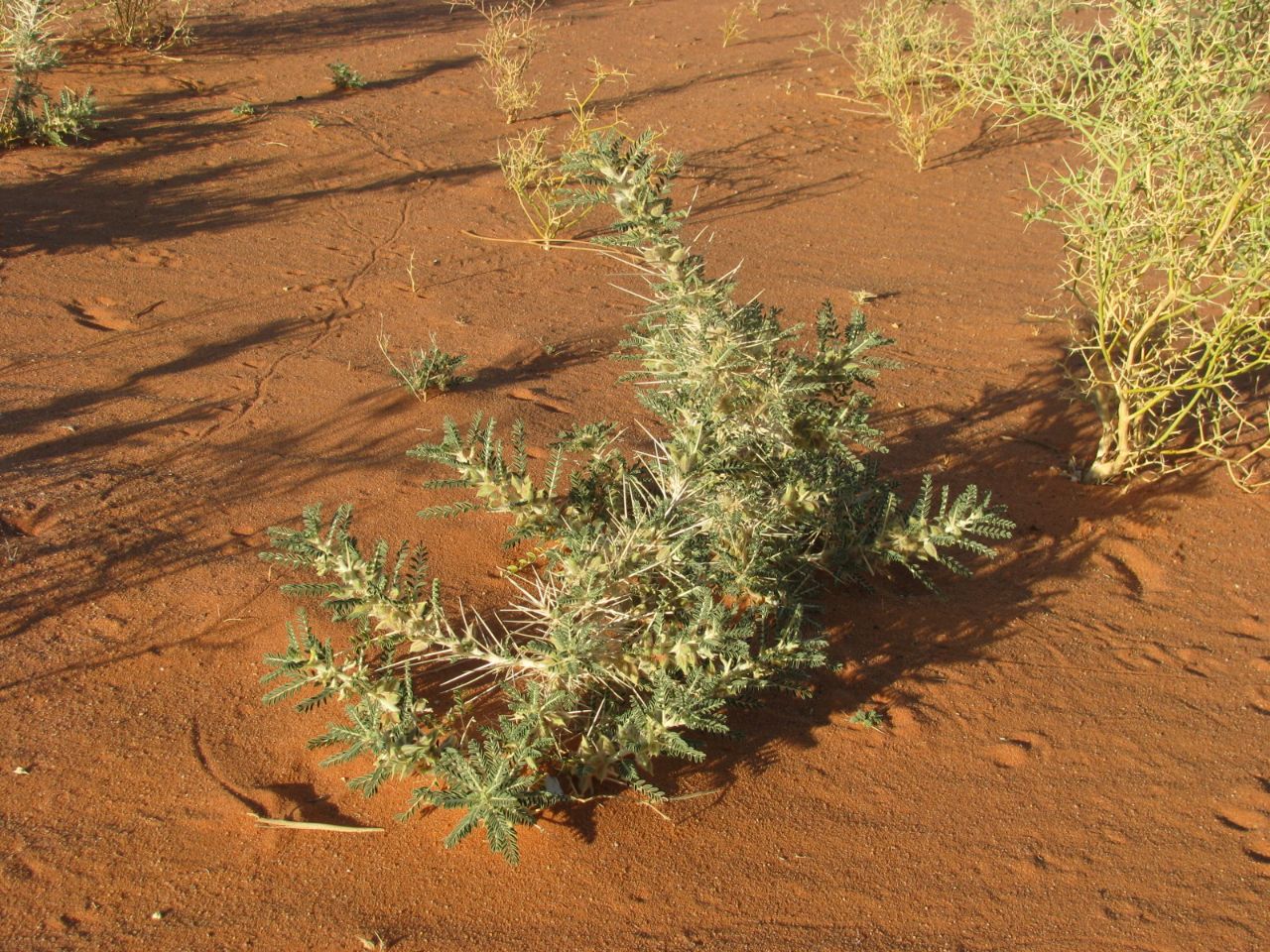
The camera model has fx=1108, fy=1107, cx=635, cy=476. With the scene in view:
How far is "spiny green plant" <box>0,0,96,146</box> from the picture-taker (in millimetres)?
7035

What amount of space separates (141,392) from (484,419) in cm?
135

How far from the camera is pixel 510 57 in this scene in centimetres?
1043

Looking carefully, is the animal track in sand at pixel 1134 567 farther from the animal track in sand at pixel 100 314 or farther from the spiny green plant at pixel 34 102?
the spiny green plant at pixel 34 102

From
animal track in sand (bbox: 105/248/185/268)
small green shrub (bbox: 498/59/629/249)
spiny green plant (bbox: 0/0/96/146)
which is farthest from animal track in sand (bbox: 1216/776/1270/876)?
spiny green plant (bbox: 0/0/96/146)

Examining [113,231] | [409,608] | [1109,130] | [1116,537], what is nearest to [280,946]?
[409,608]

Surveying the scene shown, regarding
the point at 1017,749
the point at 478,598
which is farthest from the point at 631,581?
the point at 1017,749

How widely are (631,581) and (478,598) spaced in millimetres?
814

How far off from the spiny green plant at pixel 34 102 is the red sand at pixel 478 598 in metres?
0.25

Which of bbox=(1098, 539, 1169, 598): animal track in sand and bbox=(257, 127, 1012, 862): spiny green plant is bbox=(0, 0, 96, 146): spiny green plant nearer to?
bbox=(257, 127, 1012, 862): spiny green plant

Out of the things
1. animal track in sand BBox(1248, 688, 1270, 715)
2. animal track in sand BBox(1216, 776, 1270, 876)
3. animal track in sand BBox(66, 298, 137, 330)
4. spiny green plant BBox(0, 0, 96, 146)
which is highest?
spiny green plant BBox(0, 0, 96, 146)

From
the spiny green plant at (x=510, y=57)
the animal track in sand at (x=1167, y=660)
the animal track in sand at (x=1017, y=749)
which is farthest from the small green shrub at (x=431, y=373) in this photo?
the spiny green plant at (x=510, y=57)

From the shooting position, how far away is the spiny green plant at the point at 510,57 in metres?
8.80

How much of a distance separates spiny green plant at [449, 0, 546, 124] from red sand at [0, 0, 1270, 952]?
1938 millimetres

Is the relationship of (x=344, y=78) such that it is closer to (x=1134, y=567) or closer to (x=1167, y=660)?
(x=1134, y=567)
